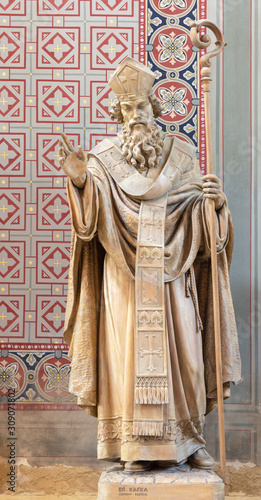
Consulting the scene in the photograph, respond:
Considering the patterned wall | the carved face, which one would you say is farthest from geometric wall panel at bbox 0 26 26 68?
the carved face

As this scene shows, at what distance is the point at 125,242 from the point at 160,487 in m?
1.24

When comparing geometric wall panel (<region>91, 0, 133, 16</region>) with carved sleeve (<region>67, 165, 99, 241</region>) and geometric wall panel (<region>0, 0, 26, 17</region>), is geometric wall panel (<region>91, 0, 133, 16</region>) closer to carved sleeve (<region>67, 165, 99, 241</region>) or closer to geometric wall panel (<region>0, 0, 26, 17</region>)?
geometric wall panel (<region>0, 0, 26, 17</region>)

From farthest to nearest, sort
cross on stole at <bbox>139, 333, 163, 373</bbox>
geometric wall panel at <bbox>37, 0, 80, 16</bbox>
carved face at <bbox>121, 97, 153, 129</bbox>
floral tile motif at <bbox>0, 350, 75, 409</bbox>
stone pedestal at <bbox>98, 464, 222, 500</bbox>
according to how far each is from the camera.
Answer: geometric wall panel at <bbox>37, 0, 80, 16</bbox>
floral tile motif at <bbox>0, 350, 75, 409</bbox>
carved face at <bbox>121, 97, 153, 129</bbox>
cross on stole at <bbox>139, 333, 163, 373</bbox>
stone pedestal at <bbox>98, 464, 222, 500</bbox>

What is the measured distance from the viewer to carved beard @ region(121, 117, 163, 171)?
495 centimetres

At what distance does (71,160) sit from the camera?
182 inches

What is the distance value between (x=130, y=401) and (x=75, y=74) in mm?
2390

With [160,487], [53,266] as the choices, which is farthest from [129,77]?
[160,487]

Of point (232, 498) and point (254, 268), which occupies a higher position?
point (254, 268)

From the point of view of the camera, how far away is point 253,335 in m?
5.98

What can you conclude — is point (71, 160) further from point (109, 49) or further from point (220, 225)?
point (109, 49)

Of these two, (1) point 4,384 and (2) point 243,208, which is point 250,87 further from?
(1) point 4,384

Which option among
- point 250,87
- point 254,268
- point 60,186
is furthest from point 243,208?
point 60,186

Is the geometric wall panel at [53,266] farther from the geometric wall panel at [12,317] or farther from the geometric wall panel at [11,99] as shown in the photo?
the geometric wall panel at [11,99]

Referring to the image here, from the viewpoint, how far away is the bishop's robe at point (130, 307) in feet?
15.5
